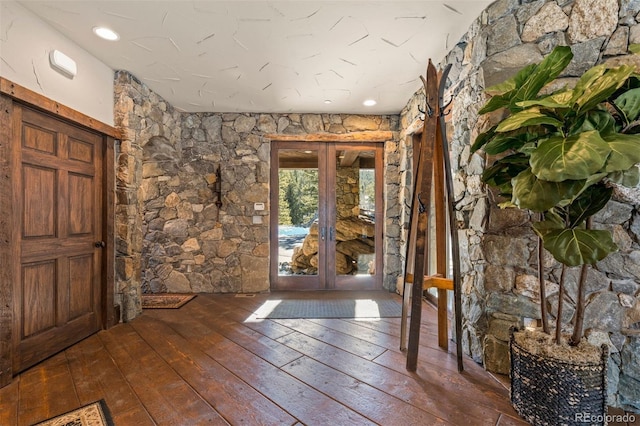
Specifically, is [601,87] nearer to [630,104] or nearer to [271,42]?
[630,104]

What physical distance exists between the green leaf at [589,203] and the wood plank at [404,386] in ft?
3.55

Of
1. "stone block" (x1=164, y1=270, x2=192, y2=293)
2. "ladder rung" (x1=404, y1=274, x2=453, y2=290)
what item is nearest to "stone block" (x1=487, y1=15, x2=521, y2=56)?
"ladder rung" (x1=404, y1=274, x2=453, y2=290)

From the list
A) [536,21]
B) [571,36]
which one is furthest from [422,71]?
[571,36]

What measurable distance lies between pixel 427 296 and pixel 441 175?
1.76 meters

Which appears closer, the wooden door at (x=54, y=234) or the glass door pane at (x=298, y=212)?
the wooden door at (x=54, y=234)

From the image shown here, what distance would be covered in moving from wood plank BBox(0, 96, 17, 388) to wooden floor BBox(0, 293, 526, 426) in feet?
0.64

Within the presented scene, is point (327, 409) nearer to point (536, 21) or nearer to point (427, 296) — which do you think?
point (427, 296)

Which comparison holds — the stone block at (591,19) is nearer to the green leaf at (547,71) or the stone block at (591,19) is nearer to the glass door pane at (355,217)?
the green leaf at (547,71)

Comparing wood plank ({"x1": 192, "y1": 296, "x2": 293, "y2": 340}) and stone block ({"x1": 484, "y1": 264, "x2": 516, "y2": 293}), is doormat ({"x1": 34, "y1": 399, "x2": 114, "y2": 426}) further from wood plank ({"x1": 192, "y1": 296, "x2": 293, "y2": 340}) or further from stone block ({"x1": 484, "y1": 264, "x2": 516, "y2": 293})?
stone block ({"x1": 484, "y1": 264, "x2": 516, "y2": 293})

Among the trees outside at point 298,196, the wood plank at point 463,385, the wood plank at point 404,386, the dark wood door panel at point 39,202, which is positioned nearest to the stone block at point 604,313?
the wood plank at point 463,385

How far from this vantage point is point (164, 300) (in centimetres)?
330

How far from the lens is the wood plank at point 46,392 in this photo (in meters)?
1.45

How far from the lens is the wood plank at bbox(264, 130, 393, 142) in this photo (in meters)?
3.62

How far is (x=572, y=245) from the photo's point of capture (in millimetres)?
1160
